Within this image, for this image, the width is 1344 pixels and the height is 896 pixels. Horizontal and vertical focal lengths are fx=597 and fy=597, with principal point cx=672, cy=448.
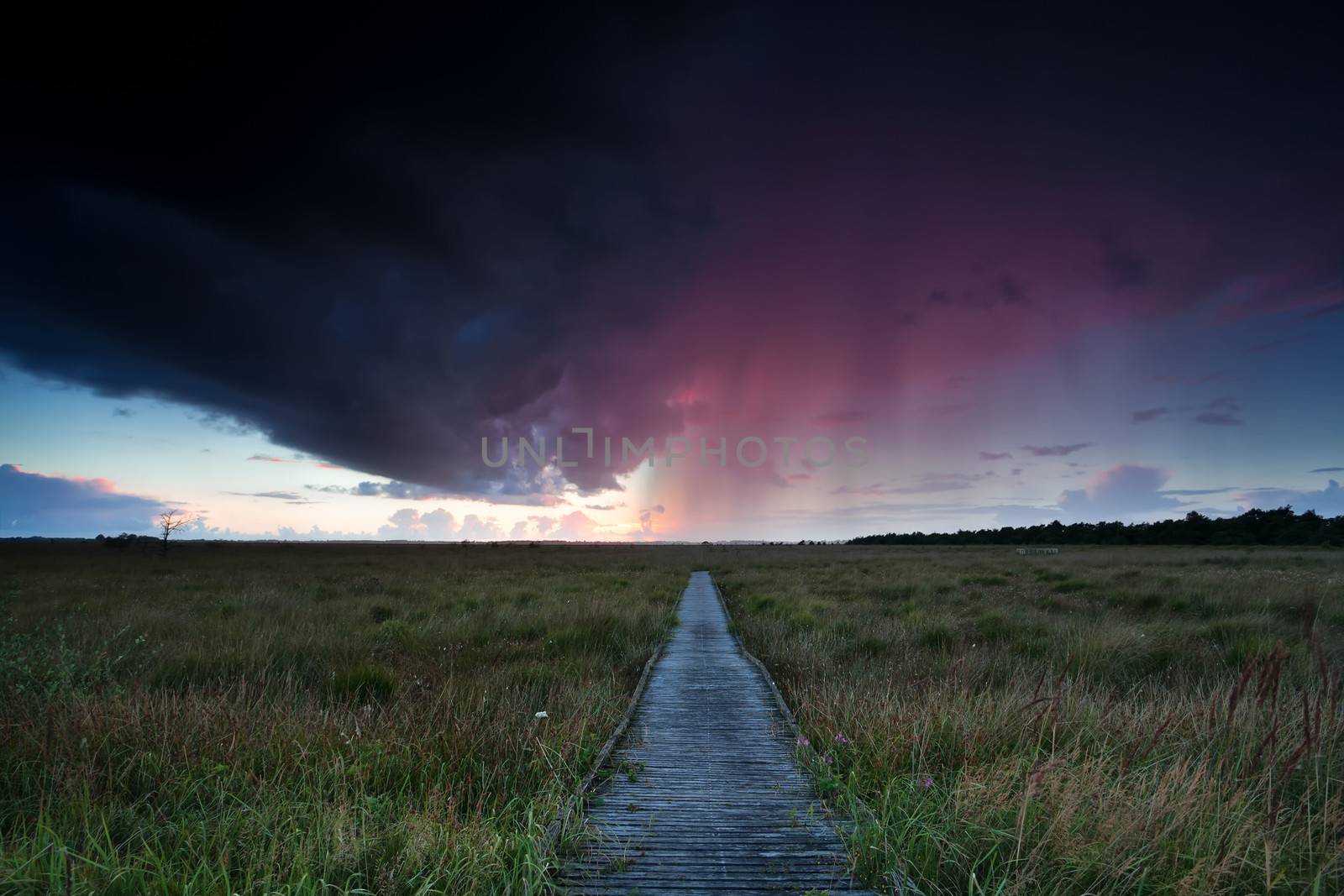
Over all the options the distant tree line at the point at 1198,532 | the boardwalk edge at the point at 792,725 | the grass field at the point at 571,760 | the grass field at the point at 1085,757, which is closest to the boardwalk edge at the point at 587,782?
the grass field at the point at 571,760

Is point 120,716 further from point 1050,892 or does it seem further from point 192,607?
point 192,607

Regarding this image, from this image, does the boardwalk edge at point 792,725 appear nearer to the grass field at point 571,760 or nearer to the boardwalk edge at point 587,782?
the grass field at point 571,760

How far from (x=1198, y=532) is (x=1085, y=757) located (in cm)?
10157

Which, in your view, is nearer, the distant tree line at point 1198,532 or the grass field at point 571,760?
the grass field at point 571,760

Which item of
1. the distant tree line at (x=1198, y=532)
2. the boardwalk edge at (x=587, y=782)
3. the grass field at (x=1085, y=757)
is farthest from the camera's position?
the distant tree line at (x=1198, y=532)

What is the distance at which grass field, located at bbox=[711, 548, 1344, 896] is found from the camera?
11.3 ft

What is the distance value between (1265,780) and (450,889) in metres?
6.07

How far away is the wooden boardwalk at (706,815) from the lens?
3836mm

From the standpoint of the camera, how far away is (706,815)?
15.5 feet

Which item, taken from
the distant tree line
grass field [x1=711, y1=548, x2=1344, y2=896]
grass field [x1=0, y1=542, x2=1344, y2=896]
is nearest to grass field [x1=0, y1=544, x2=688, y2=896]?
grass field [x1=0, y1=542, x2=1344, y2=896]

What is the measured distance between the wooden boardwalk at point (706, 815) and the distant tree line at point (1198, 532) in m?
78.7

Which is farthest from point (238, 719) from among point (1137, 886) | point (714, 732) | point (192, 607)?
point (192, 607)

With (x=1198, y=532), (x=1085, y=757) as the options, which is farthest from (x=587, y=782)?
(x=1198, y=532)

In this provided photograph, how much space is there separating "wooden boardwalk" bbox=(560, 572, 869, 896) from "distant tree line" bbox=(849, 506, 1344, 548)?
7872 centimetres
